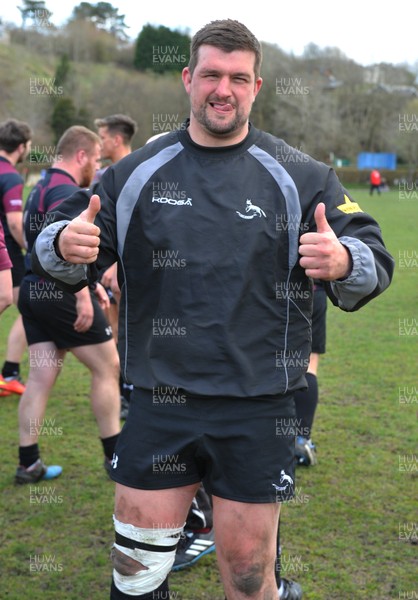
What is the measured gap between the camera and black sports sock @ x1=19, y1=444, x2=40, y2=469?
5.44 m

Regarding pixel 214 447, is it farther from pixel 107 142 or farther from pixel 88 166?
pixel 107 142

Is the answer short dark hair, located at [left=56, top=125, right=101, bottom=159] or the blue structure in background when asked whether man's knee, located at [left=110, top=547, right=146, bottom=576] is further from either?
the blue structure in background

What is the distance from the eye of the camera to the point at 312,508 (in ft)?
16.5

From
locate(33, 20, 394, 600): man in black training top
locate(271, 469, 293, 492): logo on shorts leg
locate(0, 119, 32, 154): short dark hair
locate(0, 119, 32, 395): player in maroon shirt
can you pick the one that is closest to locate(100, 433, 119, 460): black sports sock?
locate(0, 119, 32, 395): player in maroon shirt

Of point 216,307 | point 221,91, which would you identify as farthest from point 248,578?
point 221,91

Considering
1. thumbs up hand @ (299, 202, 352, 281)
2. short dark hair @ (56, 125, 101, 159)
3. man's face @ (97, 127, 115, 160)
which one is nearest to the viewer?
thumbs up hand @ (299, 202, 352, 281)

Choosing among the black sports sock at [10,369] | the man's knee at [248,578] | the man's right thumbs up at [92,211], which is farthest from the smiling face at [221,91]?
the black sports sock at [10,369]

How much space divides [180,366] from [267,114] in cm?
7169

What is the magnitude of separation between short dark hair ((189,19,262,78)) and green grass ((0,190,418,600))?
9.53 feet

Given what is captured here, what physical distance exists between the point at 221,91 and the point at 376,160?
7859 cm

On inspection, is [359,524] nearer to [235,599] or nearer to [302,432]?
[302,432]

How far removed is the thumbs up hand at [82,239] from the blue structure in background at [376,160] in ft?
254

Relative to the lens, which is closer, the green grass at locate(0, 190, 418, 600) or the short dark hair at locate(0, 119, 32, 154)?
the green grass at locate(0, 190, 418, 600)

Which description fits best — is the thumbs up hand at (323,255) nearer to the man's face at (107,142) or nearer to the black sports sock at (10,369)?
the man's face at (107,142)
